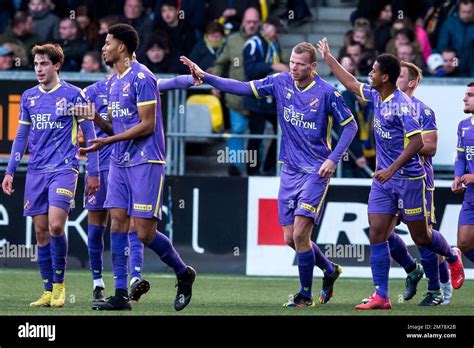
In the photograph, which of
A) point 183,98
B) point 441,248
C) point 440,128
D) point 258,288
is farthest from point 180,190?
point 441,248

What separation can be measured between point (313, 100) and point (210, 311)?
2.17 meters

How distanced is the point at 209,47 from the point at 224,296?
5229 millimetres

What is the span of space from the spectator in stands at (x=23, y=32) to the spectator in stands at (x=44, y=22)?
0.14 m

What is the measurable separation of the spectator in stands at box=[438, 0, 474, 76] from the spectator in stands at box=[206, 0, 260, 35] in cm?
262

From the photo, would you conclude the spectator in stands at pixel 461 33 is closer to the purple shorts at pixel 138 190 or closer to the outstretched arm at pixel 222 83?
the outstretched arm at pixel 222 83

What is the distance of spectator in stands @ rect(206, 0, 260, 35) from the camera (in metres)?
18.5

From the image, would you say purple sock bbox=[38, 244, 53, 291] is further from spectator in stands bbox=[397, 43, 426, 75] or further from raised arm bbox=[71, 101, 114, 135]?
spectator in stands bbox=[397, 43, 426, 75]

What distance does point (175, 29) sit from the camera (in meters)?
18.2

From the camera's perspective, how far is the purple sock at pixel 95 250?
12.5 metres

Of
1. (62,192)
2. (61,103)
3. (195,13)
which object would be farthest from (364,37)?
(62,192)

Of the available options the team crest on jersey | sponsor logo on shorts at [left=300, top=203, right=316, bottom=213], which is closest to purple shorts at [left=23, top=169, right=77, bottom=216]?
the team crest on jersey

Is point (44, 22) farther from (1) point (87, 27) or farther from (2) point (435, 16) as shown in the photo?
(2) point (435, 16)

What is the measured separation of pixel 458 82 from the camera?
54.1 feet

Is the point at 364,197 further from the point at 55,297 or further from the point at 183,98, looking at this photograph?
the point at 55,297
